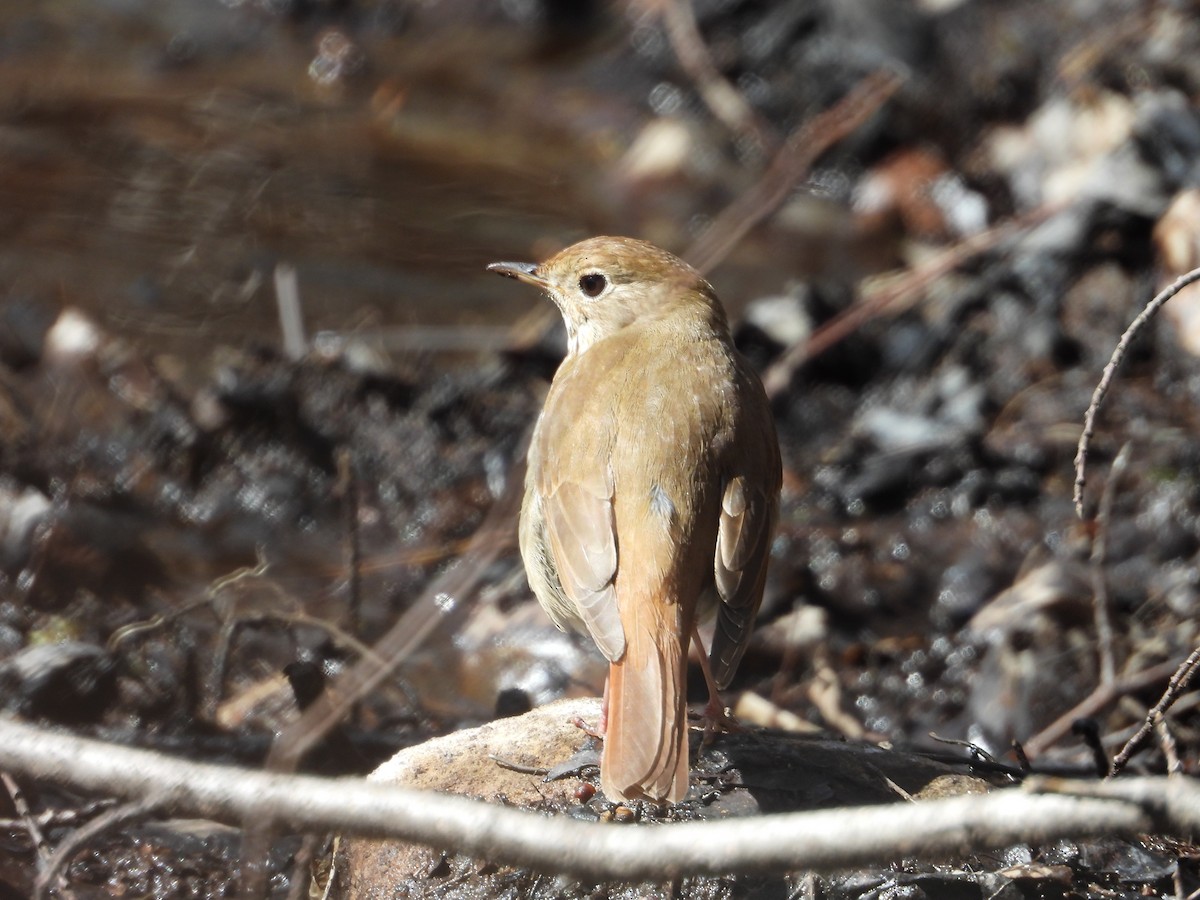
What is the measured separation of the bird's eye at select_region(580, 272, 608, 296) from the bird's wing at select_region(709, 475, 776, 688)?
3.38 feet

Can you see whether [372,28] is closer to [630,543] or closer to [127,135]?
[127,135]

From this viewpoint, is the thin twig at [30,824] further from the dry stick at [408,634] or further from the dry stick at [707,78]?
the dry stick at [707,78]

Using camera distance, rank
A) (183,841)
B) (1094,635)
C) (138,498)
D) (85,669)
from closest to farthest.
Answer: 1. (183,841)
2. (85,669)
3. (1094,635)
4. (138,498)

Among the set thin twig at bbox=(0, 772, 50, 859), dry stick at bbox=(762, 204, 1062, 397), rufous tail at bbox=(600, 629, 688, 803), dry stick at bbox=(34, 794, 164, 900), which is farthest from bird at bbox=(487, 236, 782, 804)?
dry stick at bbox=(762, 204, 1062, 397)

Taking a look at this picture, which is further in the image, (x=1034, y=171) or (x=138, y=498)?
(x=1034, y=171)

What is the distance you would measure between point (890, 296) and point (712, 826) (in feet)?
17.4

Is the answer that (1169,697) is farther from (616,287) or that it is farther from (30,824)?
(30,824)

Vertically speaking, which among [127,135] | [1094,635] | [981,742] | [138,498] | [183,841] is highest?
[127,135]

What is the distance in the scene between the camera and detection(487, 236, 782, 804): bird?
120 inches

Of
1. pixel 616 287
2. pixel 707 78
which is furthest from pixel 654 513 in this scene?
pixel 707 78

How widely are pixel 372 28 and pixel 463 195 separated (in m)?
3.17

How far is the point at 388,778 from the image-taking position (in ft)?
11.0

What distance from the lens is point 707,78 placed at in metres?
9.92

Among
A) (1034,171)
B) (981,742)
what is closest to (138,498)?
(981,742)
